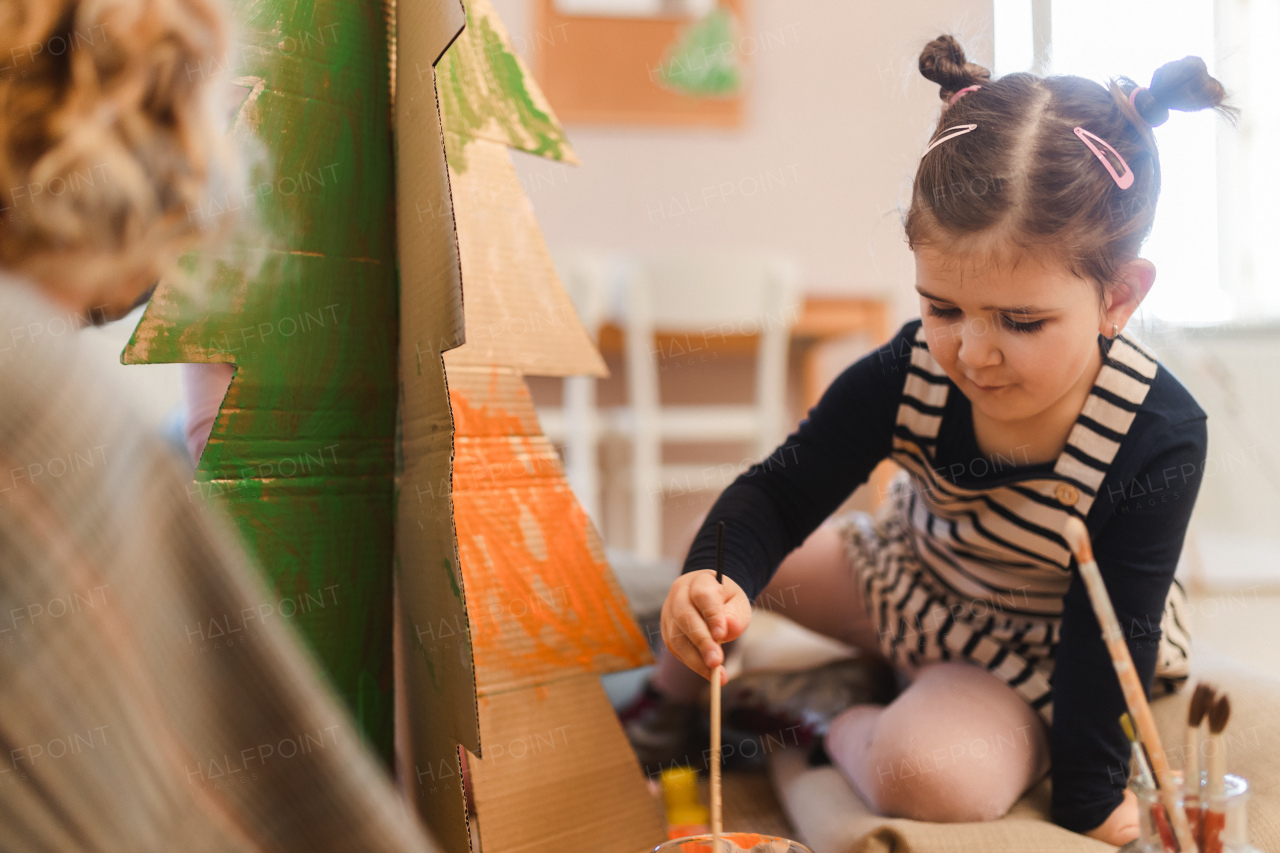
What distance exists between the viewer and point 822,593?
968 mm

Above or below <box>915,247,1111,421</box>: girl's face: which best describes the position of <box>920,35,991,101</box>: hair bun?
above

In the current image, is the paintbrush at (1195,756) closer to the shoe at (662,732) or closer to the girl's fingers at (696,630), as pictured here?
the girl's fingers at (696,630)

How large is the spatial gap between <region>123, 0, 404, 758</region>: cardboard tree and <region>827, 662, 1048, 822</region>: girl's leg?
386 mm

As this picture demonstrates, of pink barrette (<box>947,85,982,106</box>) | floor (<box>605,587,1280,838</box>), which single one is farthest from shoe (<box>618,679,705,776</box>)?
pink barrette (<box>947,85,982,106</box>)

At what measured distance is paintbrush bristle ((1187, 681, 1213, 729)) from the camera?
0.38 m

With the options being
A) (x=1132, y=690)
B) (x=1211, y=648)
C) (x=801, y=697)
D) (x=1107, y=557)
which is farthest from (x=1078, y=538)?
(x=1211, y=648)

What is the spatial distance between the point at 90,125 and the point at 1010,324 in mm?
537

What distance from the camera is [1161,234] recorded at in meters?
0.67

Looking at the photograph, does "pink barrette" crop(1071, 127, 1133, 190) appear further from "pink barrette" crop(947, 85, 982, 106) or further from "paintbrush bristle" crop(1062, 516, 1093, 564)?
"paintbrush bristle" crop(1062, 516, 1093, 564)

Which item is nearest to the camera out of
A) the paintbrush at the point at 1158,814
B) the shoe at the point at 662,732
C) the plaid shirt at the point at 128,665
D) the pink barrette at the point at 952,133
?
the plaid shirt at the point at 128,665

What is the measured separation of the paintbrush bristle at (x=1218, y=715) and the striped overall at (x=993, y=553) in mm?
297

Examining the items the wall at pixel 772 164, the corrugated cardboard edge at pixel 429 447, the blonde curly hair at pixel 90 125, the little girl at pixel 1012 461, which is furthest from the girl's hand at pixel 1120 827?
the wall at pixel 772 164

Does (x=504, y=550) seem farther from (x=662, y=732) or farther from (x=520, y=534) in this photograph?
(x=662, y=732)

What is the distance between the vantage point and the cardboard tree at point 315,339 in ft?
1.69
